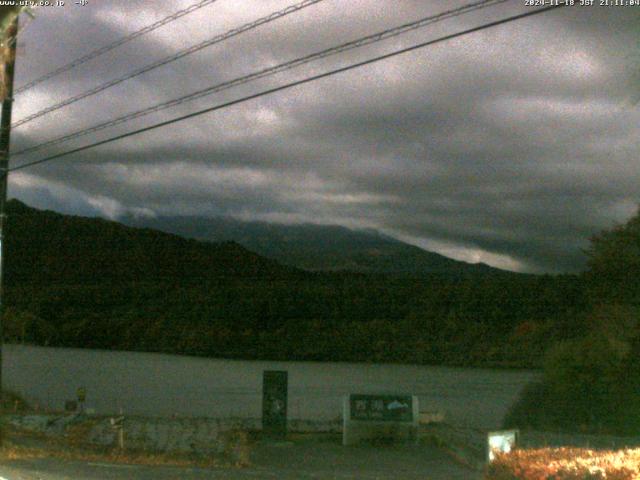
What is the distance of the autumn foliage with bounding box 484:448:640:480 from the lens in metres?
7.76

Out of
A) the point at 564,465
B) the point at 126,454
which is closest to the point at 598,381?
the point at 126,454

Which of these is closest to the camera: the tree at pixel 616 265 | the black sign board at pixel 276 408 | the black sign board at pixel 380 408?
the black sign board at pixel 380 408

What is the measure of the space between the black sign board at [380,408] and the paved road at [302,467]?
78cm

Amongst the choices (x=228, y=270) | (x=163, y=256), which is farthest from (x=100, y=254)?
(x=228, y=270)

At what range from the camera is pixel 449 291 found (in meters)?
38.0

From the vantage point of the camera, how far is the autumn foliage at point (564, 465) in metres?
7.76

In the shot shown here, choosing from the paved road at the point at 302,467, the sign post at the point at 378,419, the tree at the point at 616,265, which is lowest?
the paved road at the point at 302,467

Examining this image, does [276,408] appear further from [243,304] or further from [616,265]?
[243,304]

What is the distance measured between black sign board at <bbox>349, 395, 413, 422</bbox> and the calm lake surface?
237 inches

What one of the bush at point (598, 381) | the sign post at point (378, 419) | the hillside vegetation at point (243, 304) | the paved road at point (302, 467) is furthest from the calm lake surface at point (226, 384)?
the paved road at point (302, 467)

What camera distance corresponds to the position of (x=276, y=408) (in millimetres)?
20438

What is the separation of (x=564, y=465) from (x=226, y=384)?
26748 millimetres

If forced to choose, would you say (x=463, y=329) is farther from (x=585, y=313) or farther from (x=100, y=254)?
(x=100, y=254)

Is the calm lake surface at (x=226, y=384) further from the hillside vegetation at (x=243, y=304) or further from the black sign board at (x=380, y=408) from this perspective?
the black sign board at (x=380, y=408)
